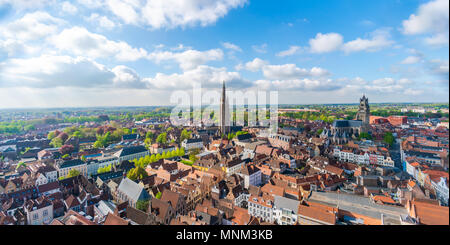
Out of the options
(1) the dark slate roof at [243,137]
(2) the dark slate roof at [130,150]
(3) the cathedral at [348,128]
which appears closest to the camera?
(2) the dark slate roof at [130,150]

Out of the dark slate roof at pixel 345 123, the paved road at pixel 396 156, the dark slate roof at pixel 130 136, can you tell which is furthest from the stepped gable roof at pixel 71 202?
the dark slate roof at pixel 345 123

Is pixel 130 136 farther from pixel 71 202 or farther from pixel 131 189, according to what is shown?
pixel 131 189

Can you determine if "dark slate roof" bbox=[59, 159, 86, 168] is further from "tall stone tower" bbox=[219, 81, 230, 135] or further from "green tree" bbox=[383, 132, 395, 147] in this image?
"green tree" bbox=[383, 132, 395, 147]

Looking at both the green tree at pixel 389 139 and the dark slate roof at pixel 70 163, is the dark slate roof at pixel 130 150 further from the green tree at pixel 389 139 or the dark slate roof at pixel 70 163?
the green tree at pixel 389 139

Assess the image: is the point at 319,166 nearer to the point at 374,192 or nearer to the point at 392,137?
the point at 374,192

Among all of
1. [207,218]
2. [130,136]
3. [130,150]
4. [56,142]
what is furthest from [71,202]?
[56,142]

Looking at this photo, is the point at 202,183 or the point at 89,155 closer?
the point at 202,183
